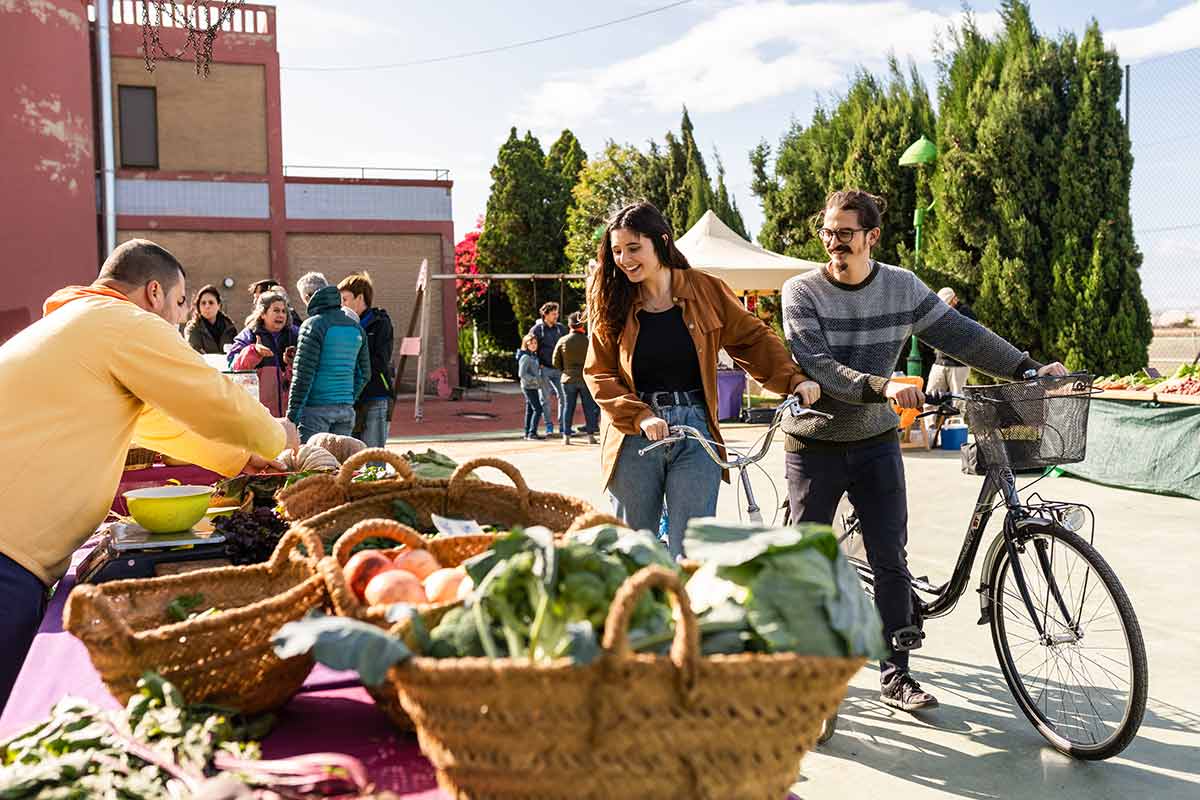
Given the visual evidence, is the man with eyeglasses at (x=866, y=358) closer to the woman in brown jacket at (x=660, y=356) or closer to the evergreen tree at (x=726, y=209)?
the woman in brown jacket at (x=660, y=356)

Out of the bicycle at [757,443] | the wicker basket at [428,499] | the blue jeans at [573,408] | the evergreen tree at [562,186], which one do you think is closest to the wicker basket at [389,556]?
the wicker basket at [428,499]

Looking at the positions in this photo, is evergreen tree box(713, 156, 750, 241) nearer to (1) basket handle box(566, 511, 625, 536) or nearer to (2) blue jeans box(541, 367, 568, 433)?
(2) blue jeans box(541, 367, 568, 433)

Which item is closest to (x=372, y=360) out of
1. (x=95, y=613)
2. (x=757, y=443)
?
(x=757, y=443)

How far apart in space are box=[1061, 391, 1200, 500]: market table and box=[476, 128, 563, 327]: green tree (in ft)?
84.2

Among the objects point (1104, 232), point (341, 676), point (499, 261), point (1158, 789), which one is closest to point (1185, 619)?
point (1158, 789)

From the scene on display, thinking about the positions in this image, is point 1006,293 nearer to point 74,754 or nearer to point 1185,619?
point 1185,619

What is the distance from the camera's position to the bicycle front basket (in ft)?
11.3

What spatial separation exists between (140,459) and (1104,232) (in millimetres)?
13325

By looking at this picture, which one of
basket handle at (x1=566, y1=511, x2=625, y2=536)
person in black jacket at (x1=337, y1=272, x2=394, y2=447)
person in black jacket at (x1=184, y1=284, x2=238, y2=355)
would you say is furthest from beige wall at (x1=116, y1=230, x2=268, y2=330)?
basket handle at (x1=566, y1=511, x2=625, y2=536)

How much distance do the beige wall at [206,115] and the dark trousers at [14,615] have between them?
70.9ft

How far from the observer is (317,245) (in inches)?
925

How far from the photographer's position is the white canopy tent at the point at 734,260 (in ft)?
46.4

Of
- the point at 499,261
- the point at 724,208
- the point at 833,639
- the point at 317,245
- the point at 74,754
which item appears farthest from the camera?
the point at 499,261

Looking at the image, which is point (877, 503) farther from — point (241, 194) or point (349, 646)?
point (241, 194)
